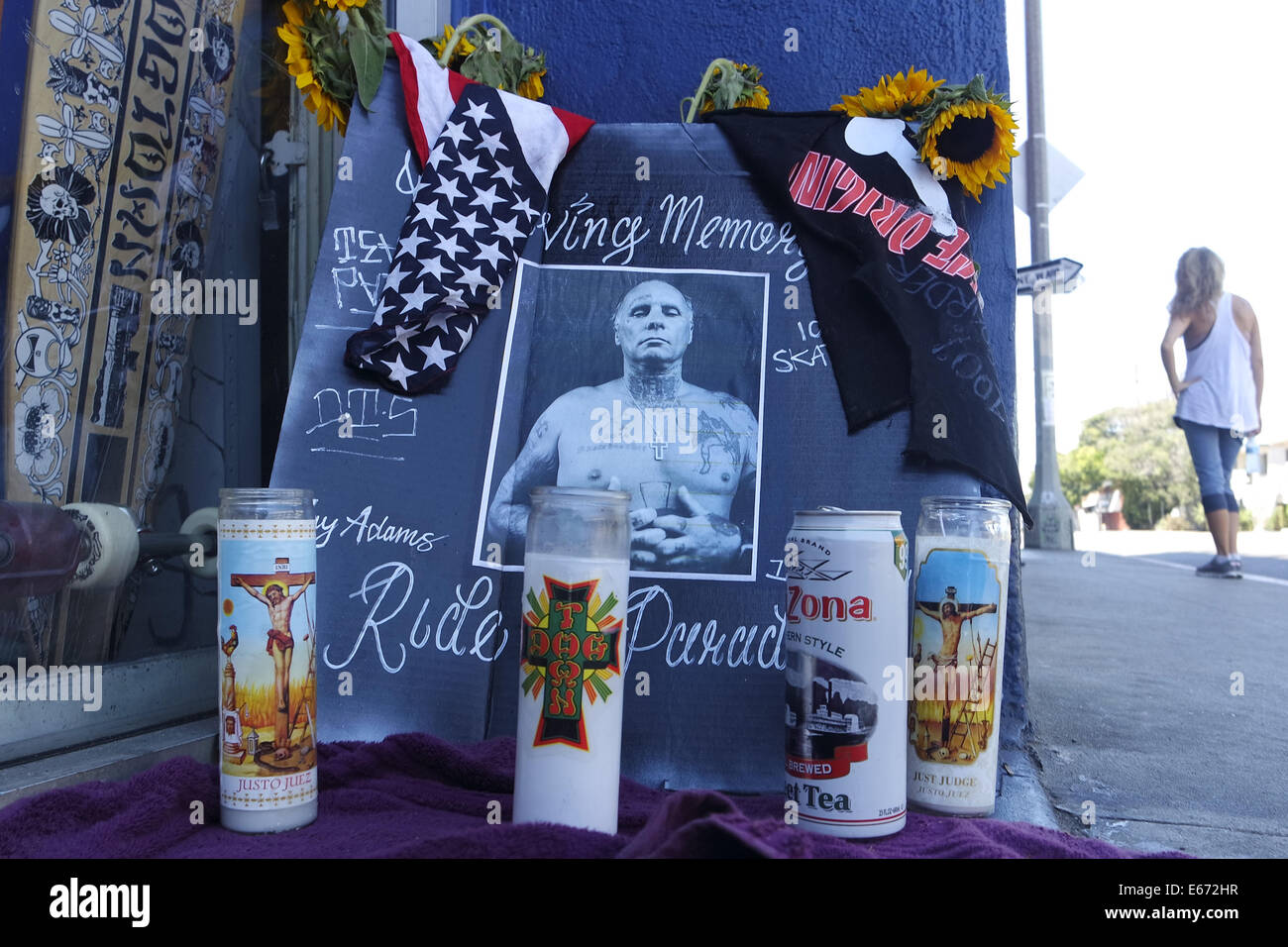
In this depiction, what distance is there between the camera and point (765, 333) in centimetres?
187

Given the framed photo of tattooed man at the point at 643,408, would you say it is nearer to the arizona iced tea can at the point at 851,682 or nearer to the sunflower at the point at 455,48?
the arizona iced tea can at the point at 851,682

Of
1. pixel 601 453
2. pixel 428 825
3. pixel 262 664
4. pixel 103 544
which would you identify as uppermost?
pixel 601 453

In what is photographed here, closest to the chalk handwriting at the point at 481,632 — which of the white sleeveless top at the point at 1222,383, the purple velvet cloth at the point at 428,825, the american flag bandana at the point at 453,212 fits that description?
the purple velvet cloth at the point at 428,825

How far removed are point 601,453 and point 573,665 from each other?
0.56 meters

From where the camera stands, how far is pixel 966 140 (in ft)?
6.24

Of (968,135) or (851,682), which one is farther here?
(968,135)

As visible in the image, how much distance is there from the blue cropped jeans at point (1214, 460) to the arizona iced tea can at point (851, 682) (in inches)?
201

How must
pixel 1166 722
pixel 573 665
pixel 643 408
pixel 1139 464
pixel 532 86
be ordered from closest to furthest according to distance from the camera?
pixel 573 665, pixel 643 408, pixel 532 86, pixel 1166 722, pixel 1139 464

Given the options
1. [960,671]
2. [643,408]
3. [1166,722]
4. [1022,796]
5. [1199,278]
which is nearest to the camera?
[960,671]

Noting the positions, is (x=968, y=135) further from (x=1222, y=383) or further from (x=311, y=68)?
(x=1222, y=383)

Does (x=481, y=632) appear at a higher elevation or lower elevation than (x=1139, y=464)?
lower

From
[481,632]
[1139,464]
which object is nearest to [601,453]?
[481,632]

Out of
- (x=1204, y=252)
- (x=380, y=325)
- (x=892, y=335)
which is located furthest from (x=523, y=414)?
(x=1204, y=252)

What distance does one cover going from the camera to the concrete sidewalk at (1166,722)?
171cm
